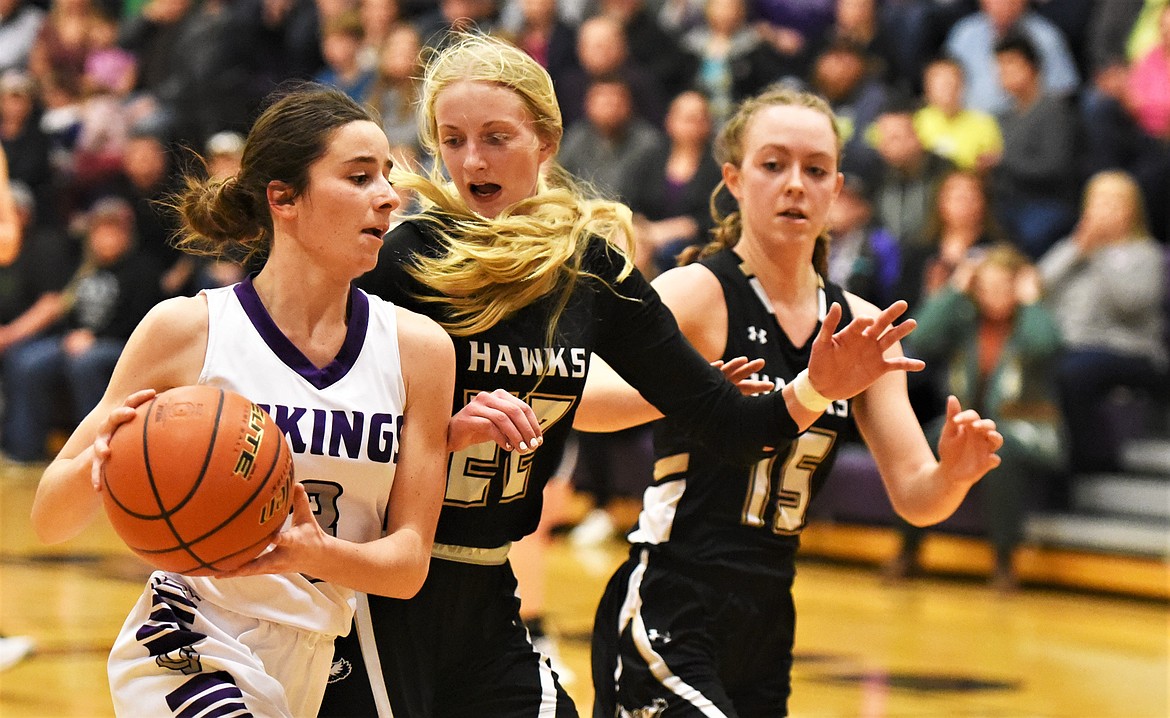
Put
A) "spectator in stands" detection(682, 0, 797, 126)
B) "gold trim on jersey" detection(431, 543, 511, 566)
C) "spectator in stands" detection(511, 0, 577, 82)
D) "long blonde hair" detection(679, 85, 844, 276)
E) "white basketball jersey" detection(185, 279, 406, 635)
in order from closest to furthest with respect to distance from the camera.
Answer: "white basketball jersey" detection(185, 279, 406, 635)
"gold trim on jersey" detection(431, 543, 511, 566)
"long blonde hair" detection(679, 85, 844, 276)
"spectator in stands" detection(682, 0, 797, 126)
"spectator in stands" detection(511, 0, 577, 82)

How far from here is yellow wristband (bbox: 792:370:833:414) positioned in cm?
327

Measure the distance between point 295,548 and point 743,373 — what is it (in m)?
1.26

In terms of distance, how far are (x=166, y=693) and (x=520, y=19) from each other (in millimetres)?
10410

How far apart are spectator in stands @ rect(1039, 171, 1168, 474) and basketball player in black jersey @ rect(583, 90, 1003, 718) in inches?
215

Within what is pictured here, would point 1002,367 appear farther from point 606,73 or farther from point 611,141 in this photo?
point 606,73

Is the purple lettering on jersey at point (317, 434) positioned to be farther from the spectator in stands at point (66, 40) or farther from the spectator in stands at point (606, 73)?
the spectator in stands at point (66, 40)

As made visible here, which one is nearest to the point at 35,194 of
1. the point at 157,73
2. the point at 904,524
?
the point at 157,73

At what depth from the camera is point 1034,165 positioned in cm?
969

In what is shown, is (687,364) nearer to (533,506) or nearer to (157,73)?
(533,506)

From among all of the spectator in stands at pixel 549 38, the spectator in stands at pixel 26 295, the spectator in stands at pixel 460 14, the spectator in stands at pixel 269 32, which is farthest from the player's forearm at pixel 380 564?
the spectator in stands at pixel 269 32

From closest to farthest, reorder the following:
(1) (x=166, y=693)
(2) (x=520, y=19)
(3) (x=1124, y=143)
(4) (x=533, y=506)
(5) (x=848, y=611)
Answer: (1) (x=166, y=693) → (4) (x=533, y=506) → (5) (x=848, y=611) → (3) (x=1124, y=143) → (2) (x=520, y=19)

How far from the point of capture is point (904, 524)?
8.90 m

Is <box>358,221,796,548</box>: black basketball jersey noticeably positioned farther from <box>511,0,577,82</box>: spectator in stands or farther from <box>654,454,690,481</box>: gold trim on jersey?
<box>511,0,577,82</box>: spectator in stands

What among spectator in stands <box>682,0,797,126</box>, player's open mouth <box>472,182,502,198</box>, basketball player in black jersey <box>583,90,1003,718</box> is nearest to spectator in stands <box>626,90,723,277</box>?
spectator in stands <box>682,0,797,126</box>
